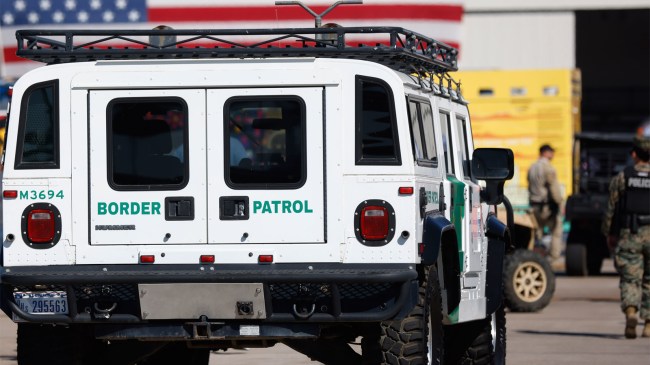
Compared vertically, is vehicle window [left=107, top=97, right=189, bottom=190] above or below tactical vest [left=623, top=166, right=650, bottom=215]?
above

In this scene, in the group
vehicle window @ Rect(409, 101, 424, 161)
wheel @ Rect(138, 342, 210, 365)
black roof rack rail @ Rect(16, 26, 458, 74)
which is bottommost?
wheel @ Rect(138, 342, 210, 365)

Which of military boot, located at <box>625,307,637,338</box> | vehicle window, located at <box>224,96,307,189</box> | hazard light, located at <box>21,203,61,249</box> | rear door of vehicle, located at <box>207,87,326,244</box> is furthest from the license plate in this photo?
military boot, located at <box>625,307,637,338</box>

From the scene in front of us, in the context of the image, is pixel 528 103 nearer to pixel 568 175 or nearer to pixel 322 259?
pixel 568 175

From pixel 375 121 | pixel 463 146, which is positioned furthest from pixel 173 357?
pixel 375 121

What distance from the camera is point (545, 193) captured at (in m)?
25.5

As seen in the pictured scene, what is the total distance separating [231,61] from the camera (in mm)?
9422

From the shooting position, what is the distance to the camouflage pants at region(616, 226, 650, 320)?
1625 centimetres

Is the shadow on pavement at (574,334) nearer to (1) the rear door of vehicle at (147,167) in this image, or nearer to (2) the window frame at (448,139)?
(2) the window frame at (448,139)

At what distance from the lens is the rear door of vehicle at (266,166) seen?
9219 millimetres

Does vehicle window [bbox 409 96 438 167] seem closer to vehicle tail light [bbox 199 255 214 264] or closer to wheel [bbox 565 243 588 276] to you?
vehicle tail light [bbox 199 255 214 264]

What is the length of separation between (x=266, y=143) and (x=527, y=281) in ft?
A: 33.0

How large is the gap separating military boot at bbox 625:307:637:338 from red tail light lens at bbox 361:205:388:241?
23.8 ft

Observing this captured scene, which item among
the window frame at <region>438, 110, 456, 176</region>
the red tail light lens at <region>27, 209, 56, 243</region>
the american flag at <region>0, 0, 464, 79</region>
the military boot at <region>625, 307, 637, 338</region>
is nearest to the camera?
the red tail light lens at <region>27, 209, 56, 243</region>

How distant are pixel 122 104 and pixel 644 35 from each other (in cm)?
4970
